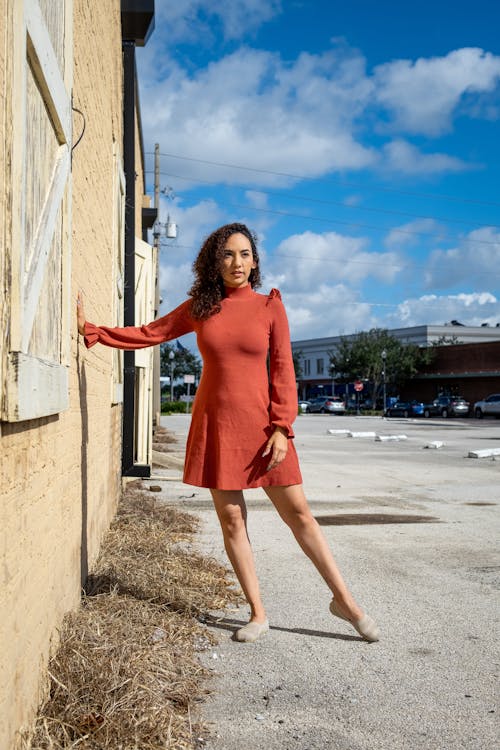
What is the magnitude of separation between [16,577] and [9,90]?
1362mm

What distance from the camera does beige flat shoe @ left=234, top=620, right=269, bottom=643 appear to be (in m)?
4.17

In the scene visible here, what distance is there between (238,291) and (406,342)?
77.5 metres

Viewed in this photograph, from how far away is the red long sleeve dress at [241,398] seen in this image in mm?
4016

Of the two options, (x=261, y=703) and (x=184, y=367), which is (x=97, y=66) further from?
(x=184, y=367)

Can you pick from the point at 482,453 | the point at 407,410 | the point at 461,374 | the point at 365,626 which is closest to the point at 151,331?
the point at 365,626

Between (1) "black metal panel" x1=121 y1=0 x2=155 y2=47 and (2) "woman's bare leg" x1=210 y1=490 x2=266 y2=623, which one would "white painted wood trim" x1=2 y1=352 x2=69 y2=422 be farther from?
(1) "black metal panel" x1=121 y1=0 x2=155 y2=47

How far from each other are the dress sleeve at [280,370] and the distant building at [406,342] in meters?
62.4

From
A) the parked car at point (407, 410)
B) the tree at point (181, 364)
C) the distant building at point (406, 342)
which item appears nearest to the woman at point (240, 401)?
the parked car at point (407, 410)

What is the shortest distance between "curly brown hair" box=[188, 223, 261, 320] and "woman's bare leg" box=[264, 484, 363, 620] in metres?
0.96

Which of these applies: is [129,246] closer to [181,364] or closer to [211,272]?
[211,272]

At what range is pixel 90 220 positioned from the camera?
5.07 m

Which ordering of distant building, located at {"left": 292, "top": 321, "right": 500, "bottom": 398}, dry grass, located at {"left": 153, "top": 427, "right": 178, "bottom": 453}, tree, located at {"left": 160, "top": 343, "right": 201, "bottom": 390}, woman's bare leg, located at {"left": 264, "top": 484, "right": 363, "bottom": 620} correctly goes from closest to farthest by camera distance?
woman's bare leg, located at {"left": 264, "top": 484, "right": 363, "bottom": 620} → dry grass, located at {"left": 153, "top": 427, "right": 178, "bottom": 453} → distant building, located at {"left": 292, "top": 321, "right": 500, "bottom": 398} → tree, located at {"left": 160, "top": 343, "right": 201, "bottom": 390}

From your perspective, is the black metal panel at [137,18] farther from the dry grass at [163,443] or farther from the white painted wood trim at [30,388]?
the dry grass at [163,443]

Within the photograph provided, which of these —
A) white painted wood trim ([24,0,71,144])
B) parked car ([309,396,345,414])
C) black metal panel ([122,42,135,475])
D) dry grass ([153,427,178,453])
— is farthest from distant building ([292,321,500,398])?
white painted wood trim ([24,0,71,144])
